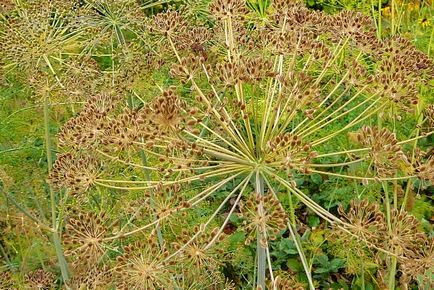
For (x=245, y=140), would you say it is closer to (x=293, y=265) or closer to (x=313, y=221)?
(x=293, y=265)

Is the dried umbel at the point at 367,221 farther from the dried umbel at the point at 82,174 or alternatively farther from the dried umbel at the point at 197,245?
the dried umbel at the point at 82,174

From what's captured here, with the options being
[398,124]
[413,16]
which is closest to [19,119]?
[398,124]

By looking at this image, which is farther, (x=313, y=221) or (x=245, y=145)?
(x=313, y=221)

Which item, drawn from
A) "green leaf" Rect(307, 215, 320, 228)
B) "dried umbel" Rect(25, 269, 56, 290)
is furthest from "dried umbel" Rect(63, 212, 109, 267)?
"green leaf" Rect(307, 215, 320, 228)

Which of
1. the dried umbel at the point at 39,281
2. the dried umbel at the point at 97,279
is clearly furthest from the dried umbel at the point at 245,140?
the dried umbel at the point at 39,281

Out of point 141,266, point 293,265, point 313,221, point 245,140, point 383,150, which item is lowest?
point 293,265

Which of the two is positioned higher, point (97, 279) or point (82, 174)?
point (82, 174)

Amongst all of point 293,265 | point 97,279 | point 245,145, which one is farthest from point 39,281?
point 293,265

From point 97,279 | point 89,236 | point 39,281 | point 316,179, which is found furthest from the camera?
point 316,179

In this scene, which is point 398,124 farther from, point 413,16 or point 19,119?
point 19,119

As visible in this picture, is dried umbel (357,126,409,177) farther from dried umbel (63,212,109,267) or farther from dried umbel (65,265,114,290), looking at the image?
dried umbel (65,265,114,290)
